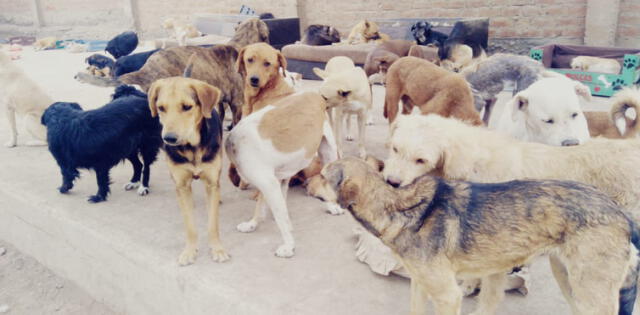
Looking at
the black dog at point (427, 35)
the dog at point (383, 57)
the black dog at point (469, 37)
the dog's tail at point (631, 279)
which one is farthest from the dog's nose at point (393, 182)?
the black dog at point (427, 35)

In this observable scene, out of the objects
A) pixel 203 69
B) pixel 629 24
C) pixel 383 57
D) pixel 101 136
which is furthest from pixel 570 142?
pixel 629 24

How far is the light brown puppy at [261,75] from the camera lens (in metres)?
4.33

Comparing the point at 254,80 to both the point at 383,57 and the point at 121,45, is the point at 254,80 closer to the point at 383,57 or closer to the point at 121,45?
the point at 383,57

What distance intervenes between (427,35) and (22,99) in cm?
665

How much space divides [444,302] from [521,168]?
3.38ft

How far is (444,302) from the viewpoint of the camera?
7.11 ft

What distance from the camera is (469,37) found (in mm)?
8258

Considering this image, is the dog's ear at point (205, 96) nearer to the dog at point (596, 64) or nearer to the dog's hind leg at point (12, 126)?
the dog's hind leg at point (12, 126)


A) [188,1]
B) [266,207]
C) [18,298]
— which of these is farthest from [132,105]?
[188,1]

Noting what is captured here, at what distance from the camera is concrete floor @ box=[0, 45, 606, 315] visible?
2.73 meters

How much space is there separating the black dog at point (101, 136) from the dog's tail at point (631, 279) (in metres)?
3.66

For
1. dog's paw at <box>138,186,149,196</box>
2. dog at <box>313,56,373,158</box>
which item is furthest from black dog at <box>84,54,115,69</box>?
dog at <box>313,56,373,158</box>

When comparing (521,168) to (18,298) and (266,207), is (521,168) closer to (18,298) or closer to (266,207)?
(266,207)

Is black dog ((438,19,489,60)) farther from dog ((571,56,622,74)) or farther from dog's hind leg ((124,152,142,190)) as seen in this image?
dog's hind leg ((124,152,142,190))
